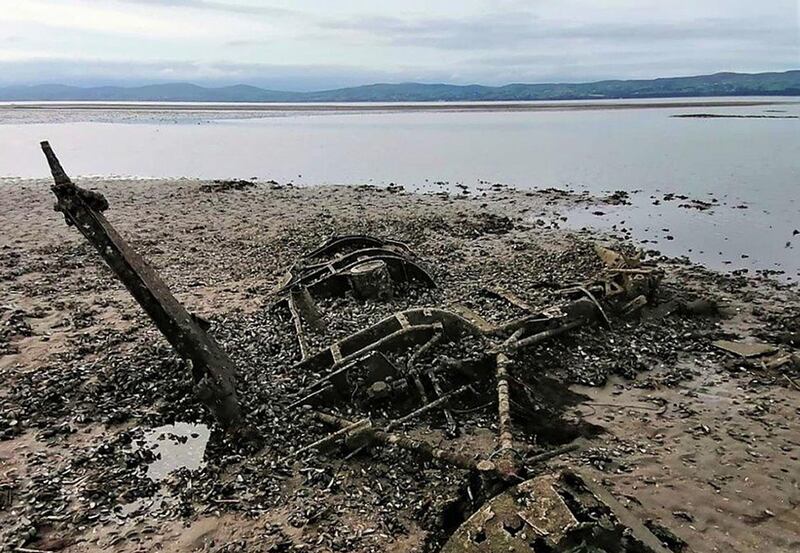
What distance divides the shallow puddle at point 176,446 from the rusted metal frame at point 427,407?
2.77 meters

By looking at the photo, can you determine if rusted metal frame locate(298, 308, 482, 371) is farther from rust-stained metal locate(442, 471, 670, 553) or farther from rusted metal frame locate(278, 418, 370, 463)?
rust-stained metal locate(442, 471, 670, 553)

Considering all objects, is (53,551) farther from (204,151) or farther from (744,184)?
(204,151)

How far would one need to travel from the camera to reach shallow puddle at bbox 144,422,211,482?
28.8 ft

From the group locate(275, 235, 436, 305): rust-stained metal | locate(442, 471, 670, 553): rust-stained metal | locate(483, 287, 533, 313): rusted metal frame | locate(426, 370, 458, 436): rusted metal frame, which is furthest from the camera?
locate(275, 235, 436, 305): rust-stained metal

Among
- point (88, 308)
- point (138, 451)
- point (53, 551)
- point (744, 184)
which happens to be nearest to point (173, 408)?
point (138, 451)

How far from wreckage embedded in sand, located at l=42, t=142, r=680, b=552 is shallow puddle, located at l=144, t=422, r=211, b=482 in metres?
0.56

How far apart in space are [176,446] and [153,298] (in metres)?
2.27

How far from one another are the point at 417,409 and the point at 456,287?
7102 millimetres

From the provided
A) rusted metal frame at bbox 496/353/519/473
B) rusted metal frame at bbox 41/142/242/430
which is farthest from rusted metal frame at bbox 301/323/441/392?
rusted metal frame at bbox 41/142/242/430

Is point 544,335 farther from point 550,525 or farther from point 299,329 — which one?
point 550,525

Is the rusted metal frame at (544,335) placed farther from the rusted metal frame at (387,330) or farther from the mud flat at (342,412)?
the rusted metal frame at (387,330)

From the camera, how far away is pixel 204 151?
50.4m

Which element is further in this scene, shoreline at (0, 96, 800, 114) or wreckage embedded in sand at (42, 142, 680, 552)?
shoreline at (0, 96, 800, 114)

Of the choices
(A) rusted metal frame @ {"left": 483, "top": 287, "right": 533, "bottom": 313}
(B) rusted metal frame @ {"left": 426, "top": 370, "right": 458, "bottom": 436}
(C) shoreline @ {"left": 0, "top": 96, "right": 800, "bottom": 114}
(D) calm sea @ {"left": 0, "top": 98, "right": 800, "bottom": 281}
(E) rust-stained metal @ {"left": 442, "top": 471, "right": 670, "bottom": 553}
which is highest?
(E) rust-stained metal @ {"left": 442, "top": 471, "right": 670, "bottom": 553}
